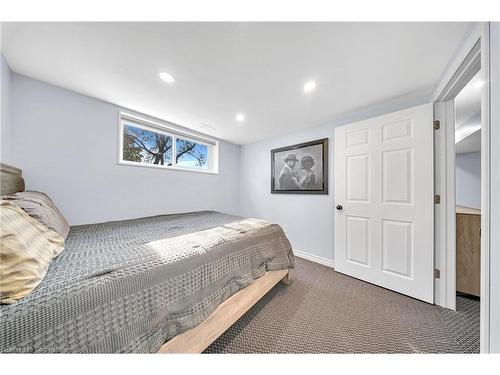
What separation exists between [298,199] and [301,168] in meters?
0.53

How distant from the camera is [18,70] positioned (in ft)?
4.91

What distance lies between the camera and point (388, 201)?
75.5 inches

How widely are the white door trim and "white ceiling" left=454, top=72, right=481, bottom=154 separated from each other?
1.12 feet

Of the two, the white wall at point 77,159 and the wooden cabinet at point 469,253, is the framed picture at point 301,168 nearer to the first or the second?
the wooden cabinet at point 469,253

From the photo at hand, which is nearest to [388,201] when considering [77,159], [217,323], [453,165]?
[453,165]

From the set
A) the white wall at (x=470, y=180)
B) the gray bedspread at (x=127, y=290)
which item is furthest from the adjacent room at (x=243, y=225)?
the white wall at (x=470, y=180)

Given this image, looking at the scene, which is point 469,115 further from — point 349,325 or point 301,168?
point 349,325

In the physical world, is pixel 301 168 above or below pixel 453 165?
above

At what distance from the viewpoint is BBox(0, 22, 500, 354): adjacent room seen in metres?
0.83

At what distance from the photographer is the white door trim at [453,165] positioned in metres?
0.86

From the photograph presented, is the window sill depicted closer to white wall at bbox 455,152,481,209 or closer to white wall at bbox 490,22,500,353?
white wall at bbox 490,22,500,353
